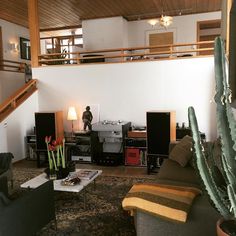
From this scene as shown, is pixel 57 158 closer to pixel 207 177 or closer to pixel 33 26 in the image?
pixel 207 177

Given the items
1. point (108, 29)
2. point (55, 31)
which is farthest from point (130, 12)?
point (55, 31)

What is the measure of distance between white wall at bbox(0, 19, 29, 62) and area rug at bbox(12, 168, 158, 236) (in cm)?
531

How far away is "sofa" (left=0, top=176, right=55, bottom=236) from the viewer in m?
1.95

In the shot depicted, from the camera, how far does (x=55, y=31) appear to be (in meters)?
9.72

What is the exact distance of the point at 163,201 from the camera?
186 centimetres

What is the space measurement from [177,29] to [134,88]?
12.5 feet

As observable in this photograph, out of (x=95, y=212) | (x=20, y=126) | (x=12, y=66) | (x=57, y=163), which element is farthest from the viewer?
(x=12, y=66)

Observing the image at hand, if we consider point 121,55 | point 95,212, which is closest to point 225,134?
point 95,212

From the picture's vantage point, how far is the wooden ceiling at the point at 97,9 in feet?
22.1

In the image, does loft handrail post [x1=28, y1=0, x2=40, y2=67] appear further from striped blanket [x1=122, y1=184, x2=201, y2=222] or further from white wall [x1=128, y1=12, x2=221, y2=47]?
striped blanket [x1=122, y1=184, x2=201, y2=222]

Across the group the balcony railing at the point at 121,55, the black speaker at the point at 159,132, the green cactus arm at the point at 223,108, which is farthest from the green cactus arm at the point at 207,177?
the balcony railing at the point at 121,55

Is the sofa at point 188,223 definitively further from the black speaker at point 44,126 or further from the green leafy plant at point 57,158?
the black speaker at point 44,126

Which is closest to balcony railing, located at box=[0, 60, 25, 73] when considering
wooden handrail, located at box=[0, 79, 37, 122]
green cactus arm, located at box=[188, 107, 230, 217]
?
wooden handrail, located at box=[0, 79, 37, 122]

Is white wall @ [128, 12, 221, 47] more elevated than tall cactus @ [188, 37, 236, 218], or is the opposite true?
white wall @ [128, 12, 221, 47]
